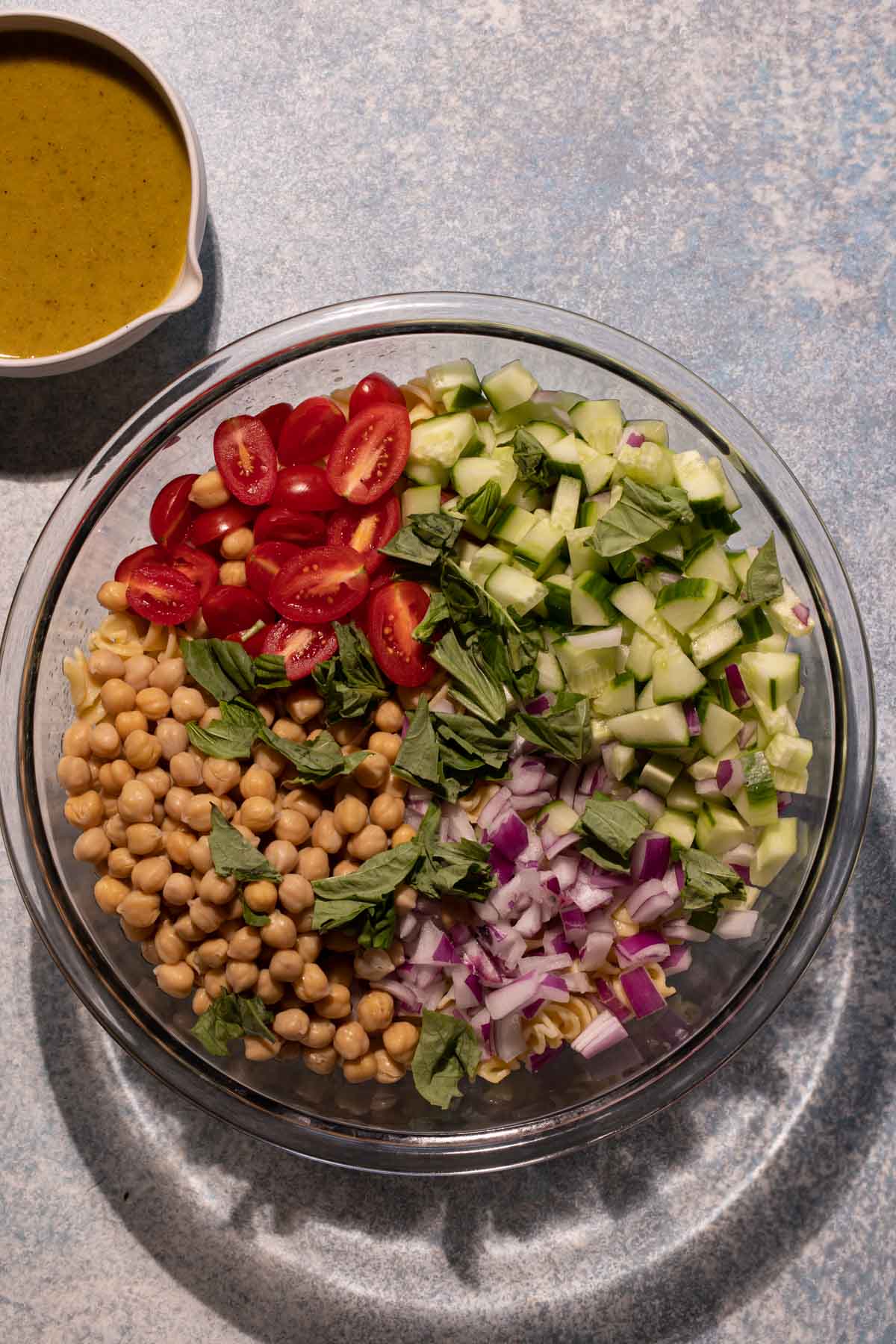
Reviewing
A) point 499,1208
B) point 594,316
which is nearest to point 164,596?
point 594,316

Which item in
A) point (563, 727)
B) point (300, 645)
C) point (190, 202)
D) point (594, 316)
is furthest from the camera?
point (594, 316)

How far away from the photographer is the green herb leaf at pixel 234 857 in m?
2.04

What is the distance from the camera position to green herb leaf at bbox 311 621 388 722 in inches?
81.8

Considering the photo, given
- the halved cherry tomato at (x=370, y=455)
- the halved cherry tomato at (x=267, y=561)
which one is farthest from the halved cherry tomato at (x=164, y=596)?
the halved cherry tomato at (x=370, y=455)

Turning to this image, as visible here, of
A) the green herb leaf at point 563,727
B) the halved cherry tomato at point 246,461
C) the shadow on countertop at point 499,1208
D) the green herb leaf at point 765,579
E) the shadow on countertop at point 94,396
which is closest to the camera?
the green herb leaf at point 563,727

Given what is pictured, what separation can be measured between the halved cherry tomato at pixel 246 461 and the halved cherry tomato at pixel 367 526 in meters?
0.16

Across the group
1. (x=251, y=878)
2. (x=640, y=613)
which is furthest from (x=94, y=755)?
(x=640, y=613)

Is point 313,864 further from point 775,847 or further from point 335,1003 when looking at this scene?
point 775,847

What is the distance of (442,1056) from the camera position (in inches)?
83.2

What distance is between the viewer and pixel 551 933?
84.8 inches

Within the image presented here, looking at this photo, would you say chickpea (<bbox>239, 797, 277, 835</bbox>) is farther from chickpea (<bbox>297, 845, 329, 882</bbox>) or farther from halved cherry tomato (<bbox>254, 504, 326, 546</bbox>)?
halved cherry tomato (<bbox>254, 504, 326, 546</bbox>)

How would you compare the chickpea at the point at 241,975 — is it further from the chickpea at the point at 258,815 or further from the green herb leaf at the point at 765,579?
the green herb leaf at the point at 765,579

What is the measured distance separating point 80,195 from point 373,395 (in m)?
0.92

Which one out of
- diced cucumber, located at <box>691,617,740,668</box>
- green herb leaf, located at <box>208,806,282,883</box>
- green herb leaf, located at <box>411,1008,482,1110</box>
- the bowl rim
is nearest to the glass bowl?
the bowl rim
